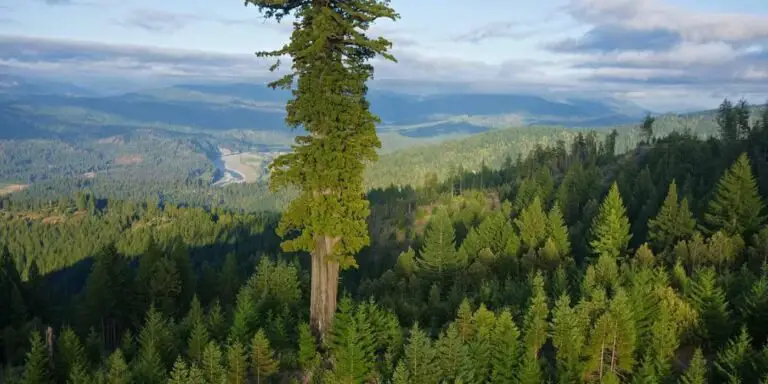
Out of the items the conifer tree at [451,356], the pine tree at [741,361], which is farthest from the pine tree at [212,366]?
the pine tree at [741,361]

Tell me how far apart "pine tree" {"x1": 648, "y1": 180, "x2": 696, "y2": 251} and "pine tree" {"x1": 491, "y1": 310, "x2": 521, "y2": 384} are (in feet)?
142

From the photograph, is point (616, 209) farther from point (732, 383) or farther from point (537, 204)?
point (732, 383)

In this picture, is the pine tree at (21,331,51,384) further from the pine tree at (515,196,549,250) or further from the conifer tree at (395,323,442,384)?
the pine tree at (515,196,549,250)

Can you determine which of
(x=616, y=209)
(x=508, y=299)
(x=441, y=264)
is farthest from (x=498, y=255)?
(x=508, y=299)

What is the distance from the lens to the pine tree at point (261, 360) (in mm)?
25078

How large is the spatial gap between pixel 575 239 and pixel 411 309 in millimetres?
46294

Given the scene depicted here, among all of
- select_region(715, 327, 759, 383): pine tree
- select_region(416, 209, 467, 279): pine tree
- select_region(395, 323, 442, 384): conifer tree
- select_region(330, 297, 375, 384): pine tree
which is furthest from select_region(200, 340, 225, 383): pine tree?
select_region(416, 209, 467, 279): pine tree

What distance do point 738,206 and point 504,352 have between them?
156 feet

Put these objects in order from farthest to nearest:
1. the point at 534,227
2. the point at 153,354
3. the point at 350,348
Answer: the point at 534,227
the point at 153,354
the point at 350,348

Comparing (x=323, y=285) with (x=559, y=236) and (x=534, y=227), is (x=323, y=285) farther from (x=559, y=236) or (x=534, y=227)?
(x=534, y=227)

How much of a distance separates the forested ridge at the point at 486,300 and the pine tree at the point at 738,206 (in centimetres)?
15

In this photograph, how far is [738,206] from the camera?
6103 cm

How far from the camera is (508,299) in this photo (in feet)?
138

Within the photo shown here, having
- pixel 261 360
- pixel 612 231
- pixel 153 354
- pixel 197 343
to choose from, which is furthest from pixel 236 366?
pixel 612 231
